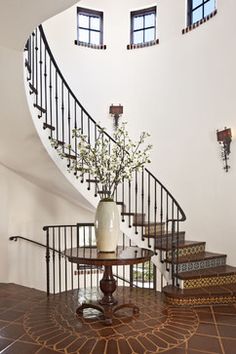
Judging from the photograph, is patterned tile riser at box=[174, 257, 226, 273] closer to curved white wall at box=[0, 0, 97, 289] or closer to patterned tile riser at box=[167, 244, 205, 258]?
patterned tile riser at box=[167, 244, 205, 258]

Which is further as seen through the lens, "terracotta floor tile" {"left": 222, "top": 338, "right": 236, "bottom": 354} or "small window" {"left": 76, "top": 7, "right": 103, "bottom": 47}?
"small window" {"left": 76, "top": 7, "right": 103, "bottom": 47}

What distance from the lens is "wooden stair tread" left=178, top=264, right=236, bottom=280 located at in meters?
3.76

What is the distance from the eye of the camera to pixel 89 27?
6023mm

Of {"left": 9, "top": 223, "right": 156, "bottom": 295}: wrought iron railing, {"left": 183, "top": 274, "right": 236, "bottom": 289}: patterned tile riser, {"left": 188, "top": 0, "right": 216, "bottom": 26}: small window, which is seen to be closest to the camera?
{"left": 183, "top": 274, "right": 236, "bottom": 289}: patterned tile riser

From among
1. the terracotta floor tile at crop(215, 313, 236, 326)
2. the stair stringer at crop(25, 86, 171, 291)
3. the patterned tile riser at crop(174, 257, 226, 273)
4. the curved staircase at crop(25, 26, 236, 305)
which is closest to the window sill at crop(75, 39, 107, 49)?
the curved staircase at crop(25, 26, 236, 305)

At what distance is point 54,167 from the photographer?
13.2 ft

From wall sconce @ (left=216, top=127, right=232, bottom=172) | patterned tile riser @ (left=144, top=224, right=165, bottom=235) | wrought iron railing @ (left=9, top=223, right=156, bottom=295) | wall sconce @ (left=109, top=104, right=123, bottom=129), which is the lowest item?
wrought iron railing @ (left=9, top=223, right=156, bottom=295)

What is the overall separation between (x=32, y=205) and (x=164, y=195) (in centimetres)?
231

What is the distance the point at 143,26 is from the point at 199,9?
117 cm

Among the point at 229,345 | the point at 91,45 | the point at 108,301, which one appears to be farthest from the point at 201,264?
the point at 91,45

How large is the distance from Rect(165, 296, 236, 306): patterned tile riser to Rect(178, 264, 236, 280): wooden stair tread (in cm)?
28

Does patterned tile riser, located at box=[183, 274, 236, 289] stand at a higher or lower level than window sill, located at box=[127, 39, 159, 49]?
lower

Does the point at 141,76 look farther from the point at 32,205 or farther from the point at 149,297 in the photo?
the point at 149,297

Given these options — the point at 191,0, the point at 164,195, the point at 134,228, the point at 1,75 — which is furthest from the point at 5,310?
the point at 191,0
